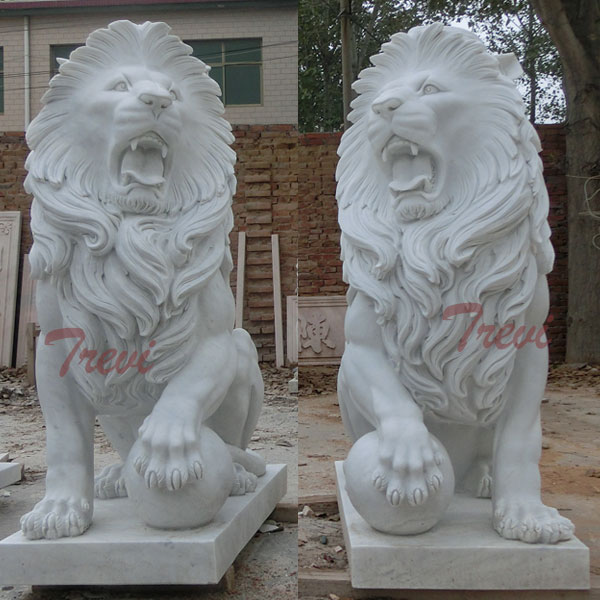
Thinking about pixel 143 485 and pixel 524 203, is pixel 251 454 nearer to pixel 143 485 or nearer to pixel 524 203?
pixel 143 485

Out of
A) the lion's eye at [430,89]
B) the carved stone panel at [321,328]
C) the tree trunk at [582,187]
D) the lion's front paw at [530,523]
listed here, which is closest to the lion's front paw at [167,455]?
the lion's front paw at [530,523]

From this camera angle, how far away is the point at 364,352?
6.23ft

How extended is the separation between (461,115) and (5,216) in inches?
254

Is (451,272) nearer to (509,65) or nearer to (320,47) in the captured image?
(509,65)

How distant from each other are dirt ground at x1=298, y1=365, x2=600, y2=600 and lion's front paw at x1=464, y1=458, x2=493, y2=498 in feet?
1.13

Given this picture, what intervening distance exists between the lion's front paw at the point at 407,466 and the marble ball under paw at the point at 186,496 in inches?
16.5

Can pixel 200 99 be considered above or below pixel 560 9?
below

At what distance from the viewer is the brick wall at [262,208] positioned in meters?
6.50

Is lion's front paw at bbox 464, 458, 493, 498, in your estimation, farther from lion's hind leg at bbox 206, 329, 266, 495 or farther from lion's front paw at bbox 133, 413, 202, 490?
lion's front paw at bbox 133, 413, 202, 490

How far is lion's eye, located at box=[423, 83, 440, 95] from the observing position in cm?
187

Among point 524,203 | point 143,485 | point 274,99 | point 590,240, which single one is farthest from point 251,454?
point 590,240

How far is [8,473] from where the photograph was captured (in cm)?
307

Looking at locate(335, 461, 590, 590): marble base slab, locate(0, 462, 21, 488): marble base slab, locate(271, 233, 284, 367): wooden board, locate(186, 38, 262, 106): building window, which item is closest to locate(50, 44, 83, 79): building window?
locate(186, 38, 262, 106): building window

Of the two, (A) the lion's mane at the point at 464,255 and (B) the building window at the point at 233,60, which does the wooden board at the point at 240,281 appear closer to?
(B) the building window at the point at 233,60
